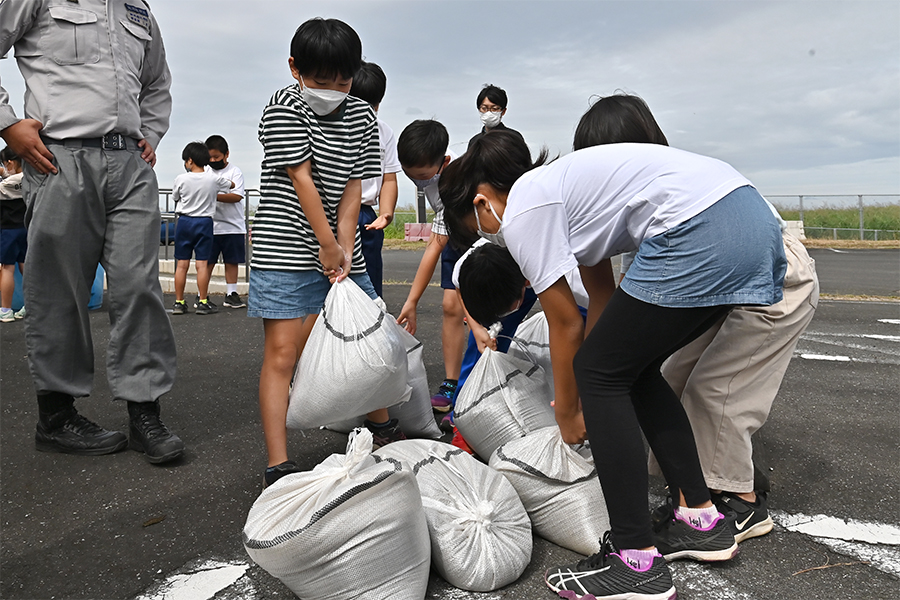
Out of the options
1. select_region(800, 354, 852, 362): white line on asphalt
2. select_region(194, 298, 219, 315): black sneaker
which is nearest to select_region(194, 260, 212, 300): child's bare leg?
select_region(194, 298, 219, 315): black sneaker

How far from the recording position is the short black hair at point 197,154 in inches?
299

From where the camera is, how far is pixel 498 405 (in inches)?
109

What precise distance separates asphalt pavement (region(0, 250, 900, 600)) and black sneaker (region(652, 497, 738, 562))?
0.04 meters

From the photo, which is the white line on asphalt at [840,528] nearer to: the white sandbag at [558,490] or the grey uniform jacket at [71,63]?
the white sandbag at [558,490]

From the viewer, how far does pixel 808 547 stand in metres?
2.29

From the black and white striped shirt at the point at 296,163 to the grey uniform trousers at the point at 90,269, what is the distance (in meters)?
0.69

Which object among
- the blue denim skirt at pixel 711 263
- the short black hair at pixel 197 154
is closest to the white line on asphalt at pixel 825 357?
the blue denim skirt at pixel 711 263

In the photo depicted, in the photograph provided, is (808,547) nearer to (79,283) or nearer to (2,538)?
(2,538)

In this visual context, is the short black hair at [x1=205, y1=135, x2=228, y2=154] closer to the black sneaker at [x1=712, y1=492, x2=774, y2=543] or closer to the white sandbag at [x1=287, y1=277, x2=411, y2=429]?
the white sandbag at [x1=287, y1=277, x2=411, y2=429]

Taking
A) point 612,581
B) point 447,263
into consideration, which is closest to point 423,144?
point 447,263

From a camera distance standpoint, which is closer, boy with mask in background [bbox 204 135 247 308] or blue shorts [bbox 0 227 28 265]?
blue shorts [bbox 0 227 28 265]

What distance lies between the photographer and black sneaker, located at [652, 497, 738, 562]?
215 centimetres

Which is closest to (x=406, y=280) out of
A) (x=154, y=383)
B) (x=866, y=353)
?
(x=866, y=353)

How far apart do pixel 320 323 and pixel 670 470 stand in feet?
4.11
